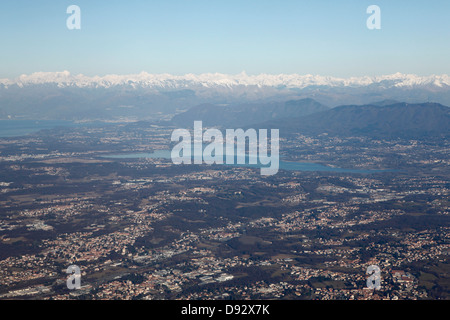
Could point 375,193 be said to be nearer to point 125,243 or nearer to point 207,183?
point 207,183

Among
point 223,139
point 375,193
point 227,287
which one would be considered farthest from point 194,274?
point 223,139

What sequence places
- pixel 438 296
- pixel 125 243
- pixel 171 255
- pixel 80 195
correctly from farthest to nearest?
pixel 80 195
pixel 125 243
pixel 171 255
pixel 438 296

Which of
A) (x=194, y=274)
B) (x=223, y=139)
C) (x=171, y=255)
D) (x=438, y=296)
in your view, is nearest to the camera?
(x=438, y=296)

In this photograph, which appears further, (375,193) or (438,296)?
(375,193)

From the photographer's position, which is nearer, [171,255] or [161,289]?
[161,289]

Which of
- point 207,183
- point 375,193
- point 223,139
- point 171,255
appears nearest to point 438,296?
point 171,255

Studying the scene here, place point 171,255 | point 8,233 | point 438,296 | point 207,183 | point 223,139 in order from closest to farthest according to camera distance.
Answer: point 438,296 < point 171,255 < point 8,233 < point 207,183 < point 223,139

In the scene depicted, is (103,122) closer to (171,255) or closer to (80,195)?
(80,195)
